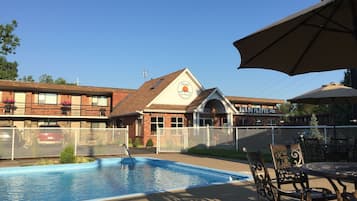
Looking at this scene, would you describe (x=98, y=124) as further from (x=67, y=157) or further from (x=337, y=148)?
(x=337, y=148)

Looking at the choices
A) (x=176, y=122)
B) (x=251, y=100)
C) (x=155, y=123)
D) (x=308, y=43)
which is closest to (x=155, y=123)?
(x=155, y=123)

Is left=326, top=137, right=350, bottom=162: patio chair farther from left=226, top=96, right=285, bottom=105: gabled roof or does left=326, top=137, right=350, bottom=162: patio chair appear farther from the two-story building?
left=226, top=96, right=285, bottom=105: gabled roof

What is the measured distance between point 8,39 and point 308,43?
3776cm

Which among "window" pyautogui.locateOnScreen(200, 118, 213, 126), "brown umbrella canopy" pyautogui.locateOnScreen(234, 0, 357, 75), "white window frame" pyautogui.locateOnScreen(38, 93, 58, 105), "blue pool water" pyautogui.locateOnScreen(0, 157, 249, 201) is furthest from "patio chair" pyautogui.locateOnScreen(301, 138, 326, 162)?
"white window frame" pyautogui.locateOnScreen(38, 93, 58, 105)

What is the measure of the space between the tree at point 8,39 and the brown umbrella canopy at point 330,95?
33.7 m

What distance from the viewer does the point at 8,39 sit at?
35094 millimetres

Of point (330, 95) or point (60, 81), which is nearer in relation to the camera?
point (330, 95)

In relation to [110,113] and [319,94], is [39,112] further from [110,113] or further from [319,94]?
[319,94]

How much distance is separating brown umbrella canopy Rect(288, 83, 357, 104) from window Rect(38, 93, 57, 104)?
2616 centimetres

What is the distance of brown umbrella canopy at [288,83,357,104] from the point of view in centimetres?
1076

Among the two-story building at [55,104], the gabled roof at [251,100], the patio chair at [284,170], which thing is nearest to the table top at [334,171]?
the patio chair at [284,170]

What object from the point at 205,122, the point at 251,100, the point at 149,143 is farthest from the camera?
the point at 251,100

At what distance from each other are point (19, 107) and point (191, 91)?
1686 centimetres

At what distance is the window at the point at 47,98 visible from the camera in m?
31.2
